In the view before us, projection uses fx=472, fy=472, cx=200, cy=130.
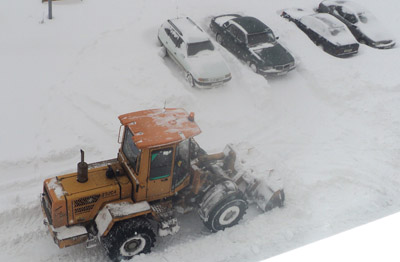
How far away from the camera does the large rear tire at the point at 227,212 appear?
8859 millimetres

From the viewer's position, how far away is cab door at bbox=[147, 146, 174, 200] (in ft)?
26.8

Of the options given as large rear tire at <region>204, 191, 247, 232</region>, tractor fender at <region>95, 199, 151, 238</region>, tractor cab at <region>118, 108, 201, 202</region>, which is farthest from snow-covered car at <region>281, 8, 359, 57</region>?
tractor fender at <region>95, 199, 151, 238</region>

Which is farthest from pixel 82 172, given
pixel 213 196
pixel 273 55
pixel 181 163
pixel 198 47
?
pixel 273 55

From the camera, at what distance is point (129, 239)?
26.5 feet

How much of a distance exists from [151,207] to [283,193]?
2822 mm

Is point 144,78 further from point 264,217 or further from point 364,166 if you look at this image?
point 364,166

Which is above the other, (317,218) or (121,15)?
(121,15)

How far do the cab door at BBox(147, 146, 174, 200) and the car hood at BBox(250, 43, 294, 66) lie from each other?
6.76 m

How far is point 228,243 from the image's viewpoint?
29.2 ft

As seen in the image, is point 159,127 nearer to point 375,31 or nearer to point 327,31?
point 327,31

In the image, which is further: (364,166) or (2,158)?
(364,166)

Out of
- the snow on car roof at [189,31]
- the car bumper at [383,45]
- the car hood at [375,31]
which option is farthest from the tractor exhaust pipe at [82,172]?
the car hood at [375,31]

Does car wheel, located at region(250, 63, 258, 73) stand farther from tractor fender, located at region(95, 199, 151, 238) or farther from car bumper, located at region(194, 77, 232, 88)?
tractor fender, located at region(95, 199, 151, 238)

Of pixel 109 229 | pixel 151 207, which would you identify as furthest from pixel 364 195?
pixel 109 229
